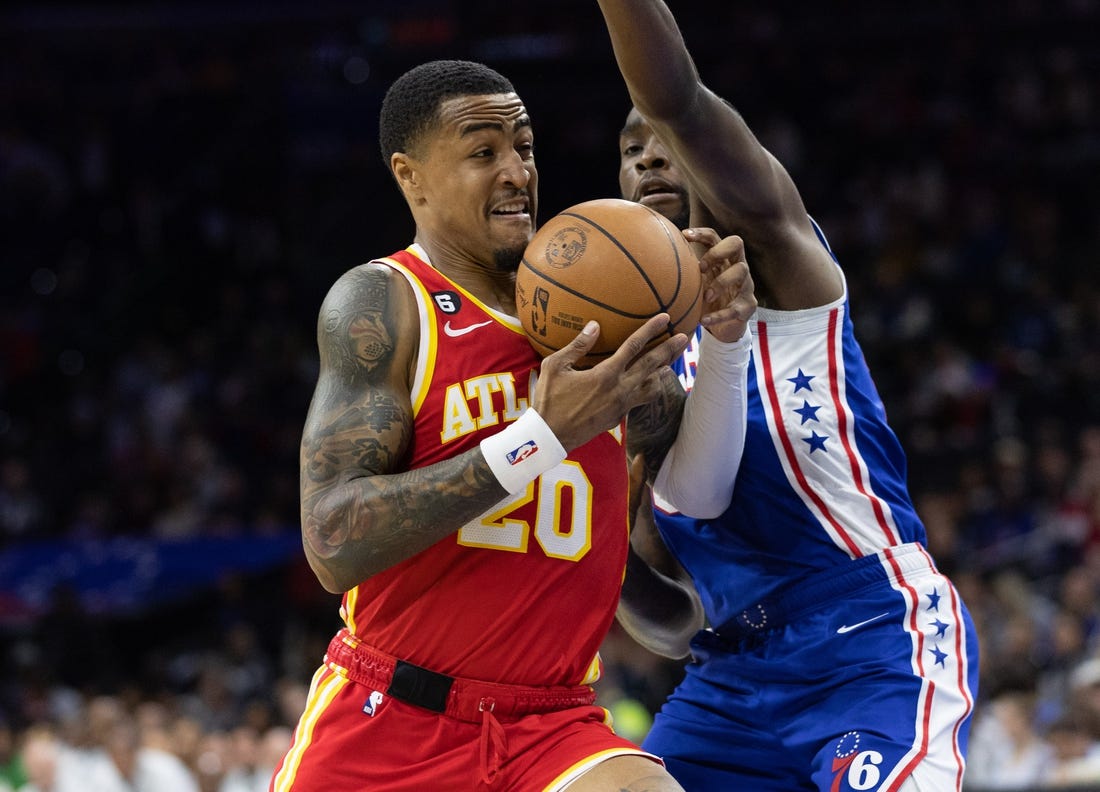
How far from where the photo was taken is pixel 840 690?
3676mm

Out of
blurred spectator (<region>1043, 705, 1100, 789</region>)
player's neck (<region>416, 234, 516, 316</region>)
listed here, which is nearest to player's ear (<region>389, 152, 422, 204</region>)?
player's neck (<region>416, 234, 516, 316</region>)

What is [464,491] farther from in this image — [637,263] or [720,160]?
[720,160]

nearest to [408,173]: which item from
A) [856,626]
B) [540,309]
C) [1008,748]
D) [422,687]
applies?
[540,309]

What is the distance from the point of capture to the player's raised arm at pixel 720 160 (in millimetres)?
3400

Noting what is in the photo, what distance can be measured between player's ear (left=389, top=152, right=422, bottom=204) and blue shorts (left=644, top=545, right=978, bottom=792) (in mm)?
1447

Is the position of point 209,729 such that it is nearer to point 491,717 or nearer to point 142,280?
point 142,280

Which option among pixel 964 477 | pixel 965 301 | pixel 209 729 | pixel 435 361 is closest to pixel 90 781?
pixel 209 729

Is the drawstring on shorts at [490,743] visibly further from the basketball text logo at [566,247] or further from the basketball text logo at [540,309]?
the basketball text logo at [566,247]

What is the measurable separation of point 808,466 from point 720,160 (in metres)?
0.86

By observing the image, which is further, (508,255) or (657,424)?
(657,424)

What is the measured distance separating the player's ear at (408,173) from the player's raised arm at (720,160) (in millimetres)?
584

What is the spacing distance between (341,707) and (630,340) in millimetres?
1130

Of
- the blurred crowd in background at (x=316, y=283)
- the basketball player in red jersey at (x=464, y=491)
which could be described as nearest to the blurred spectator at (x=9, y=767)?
the blurred crowd in background at (x=316, y=283)

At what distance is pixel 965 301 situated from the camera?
528 inches
